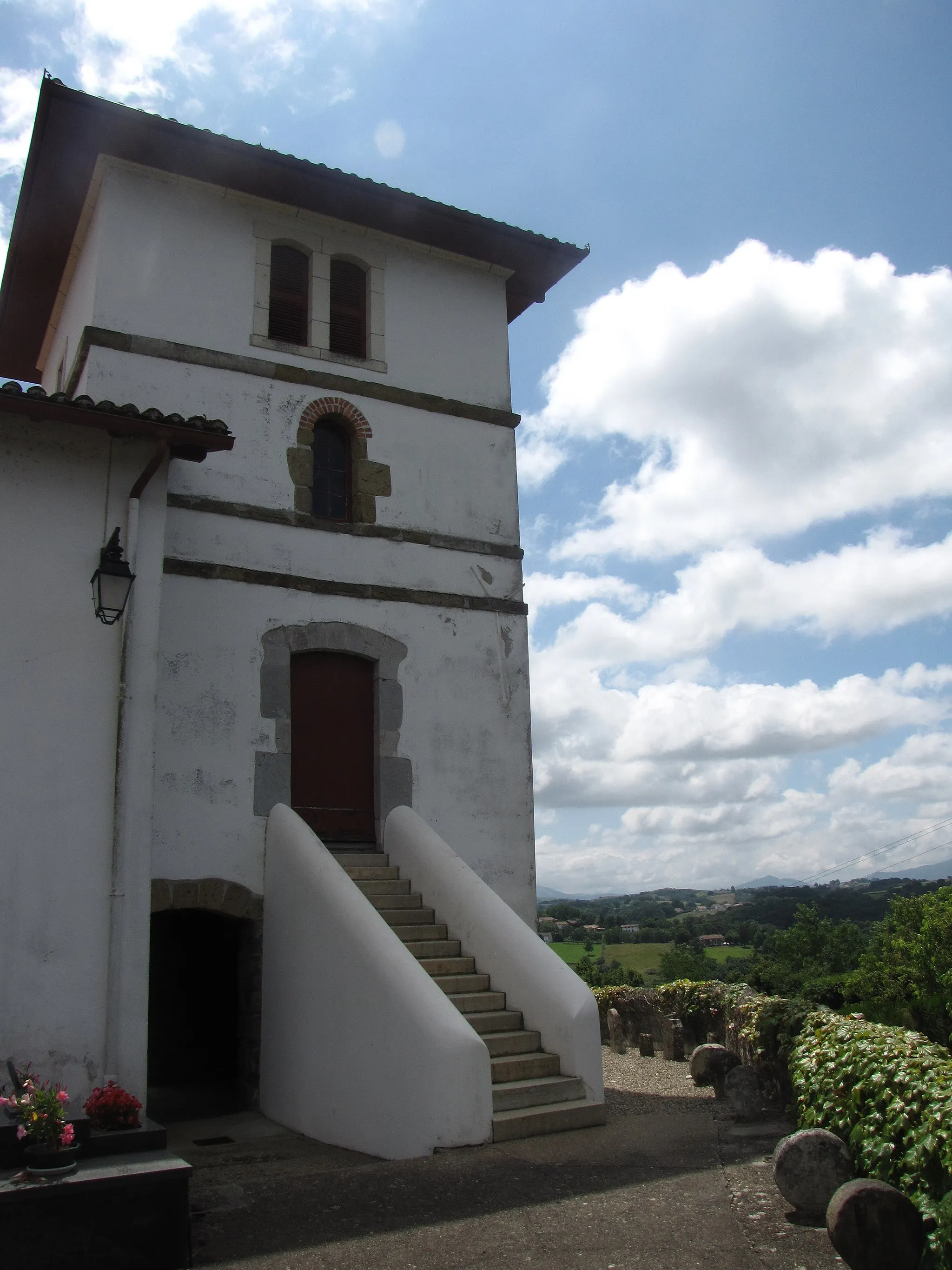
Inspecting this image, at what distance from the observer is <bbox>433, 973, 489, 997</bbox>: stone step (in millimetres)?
8008

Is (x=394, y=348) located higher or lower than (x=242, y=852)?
higher

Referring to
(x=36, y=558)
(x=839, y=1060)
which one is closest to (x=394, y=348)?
(x=36, y=558)

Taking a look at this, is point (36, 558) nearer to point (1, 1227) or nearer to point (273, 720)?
point (273, 720)

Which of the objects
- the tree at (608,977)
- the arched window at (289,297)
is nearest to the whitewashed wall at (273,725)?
the arched window at (289,297)

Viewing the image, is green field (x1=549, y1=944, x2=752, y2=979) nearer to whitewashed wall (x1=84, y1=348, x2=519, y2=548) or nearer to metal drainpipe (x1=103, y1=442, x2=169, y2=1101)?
whitewashed wall (x1=84, y1=348, x2=519, y2=548)

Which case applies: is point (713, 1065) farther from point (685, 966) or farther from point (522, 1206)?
point (685, 966)

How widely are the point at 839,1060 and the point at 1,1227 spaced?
14.5 ft

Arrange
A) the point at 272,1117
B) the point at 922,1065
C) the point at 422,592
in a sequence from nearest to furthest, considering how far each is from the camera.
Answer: the point at 922,1065 < the point at 272,1117 < the point at 422,592

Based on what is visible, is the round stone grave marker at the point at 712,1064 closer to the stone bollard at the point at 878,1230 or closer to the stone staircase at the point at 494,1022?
the stone staircase at the point at 494,1022

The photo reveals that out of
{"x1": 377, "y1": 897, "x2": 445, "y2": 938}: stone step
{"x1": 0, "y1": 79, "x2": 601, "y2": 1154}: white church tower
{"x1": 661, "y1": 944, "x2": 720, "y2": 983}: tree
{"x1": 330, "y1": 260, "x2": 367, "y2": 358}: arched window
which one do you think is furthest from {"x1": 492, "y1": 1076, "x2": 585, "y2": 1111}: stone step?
{"x1": 661, "y1": 944, "x2": 720, "y2": 983}: tree

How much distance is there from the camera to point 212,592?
30.6 feet

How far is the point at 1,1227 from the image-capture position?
14.1ft

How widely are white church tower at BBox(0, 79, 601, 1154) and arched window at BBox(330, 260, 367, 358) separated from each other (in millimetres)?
37

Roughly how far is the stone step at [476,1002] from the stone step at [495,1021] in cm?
3
